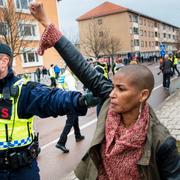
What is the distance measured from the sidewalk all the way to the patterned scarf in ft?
11.2

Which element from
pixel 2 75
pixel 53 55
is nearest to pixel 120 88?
pixel 2 75

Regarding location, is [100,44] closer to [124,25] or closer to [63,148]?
[124,25]

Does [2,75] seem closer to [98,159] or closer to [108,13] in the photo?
[98,159]

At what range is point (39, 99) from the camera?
2430 mm

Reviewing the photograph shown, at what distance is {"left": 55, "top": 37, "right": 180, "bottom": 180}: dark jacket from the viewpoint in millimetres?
1755

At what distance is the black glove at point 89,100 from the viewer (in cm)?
220

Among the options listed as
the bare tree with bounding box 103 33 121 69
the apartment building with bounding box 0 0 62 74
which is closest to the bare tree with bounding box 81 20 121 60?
the bare tree with bounding box 103 33 121 69

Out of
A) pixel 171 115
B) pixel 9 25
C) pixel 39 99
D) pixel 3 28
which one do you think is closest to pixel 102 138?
pixel 39 99

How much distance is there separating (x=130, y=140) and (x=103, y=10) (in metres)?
77.0

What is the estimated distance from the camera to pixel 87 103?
7.30 ft

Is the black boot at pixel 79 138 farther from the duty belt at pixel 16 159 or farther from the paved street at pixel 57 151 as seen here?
the duty belt at pixel 16 159

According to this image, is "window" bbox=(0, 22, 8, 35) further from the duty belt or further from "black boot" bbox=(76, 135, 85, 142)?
the duty belt

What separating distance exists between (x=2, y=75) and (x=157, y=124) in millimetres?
1220

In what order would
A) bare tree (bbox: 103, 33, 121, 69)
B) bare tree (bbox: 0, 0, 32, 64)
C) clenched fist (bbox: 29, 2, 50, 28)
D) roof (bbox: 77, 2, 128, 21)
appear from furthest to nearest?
roof (bbox: 77, 2, 128, 21)
bare tree (bbox: 103, 33, 121, 69)
bare tree (bbox: 0, 0, 32, 64)
clenched fist (bbox: 29, 2, 50, 28)
